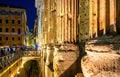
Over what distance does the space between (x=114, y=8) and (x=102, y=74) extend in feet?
3.16

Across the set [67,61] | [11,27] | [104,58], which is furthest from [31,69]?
[104,58]

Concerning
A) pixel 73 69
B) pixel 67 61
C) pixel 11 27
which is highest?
pixel 11 27

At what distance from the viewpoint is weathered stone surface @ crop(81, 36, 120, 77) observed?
260cm

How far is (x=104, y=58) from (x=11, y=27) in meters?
60.4

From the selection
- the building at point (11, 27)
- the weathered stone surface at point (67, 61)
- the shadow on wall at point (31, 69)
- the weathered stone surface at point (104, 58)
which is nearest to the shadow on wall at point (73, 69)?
the weathered stone surface at point (67, 61)

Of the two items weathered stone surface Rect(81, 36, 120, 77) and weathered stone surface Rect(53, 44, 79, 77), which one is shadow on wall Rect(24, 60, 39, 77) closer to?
weathered stone surface Rect(53, 44, 79, 77)

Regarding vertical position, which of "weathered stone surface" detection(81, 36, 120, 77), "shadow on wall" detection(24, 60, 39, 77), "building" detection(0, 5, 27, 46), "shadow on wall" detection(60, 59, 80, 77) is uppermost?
"building" detection(0, 5, 27, 46)

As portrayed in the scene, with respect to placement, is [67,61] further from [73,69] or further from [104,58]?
[104,58]

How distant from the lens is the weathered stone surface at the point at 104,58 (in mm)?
2600

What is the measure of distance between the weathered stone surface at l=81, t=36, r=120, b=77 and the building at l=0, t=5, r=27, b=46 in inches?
2298

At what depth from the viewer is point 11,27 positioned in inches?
2415

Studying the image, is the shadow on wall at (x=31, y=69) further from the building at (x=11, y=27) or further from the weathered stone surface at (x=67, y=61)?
the weathered stone surface at (x=67, y=61)

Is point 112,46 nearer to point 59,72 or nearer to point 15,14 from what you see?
point 59,72

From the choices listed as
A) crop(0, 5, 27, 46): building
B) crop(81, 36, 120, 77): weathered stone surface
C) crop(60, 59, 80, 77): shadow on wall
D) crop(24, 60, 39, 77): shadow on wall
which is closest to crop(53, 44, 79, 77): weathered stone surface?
crop(60, 59, 80, 77): shadow on wall
